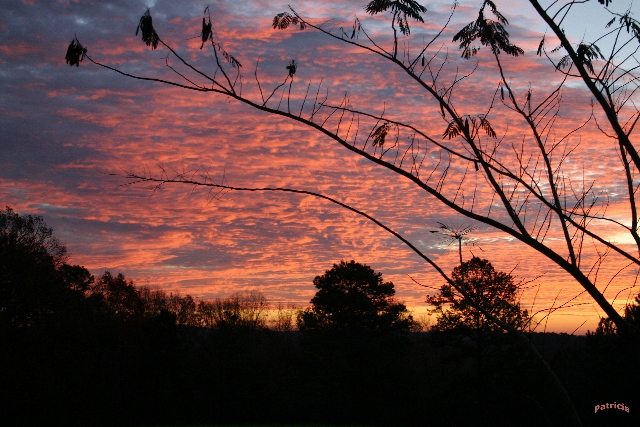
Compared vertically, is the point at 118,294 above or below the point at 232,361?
above

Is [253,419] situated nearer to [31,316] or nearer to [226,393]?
[226,393]

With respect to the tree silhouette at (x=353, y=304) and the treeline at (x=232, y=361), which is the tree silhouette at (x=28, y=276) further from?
the tree silhouette at (x=353, y=304)

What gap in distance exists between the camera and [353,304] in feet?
120

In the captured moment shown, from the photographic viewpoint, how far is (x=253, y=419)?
1457 inches

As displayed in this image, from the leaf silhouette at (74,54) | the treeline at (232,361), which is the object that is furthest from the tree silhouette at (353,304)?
the leaf silhouette at (74,54)

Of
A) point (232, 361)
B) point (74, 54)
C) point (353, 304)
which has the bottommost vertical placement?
point (232, 361)

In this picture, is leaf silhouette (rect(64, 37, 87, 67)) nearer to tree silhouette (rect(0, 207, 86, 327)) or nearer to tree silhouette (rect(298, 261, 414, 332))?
tree silhouette (rect(0, 207, 86, 327))

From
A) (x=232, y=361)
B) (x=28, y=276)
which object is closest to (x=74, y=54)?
(x=28, y=276)

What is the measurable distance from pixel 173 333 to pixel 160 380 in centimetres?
281

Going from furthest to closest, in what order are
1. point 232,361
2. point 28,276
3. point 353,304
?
point 232,361, point 353,304, point 28,276

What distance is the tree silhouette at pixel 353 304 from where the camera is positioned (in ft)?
121

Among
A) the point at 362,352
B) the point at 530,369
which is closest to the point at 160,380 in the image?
the point at 362,352

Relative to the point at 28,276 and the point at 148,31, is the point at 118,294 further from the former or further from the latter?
the point at 148,31

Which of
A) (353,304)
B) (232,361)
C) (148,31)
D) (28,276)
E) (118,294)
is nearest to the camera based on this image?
(148,31)
